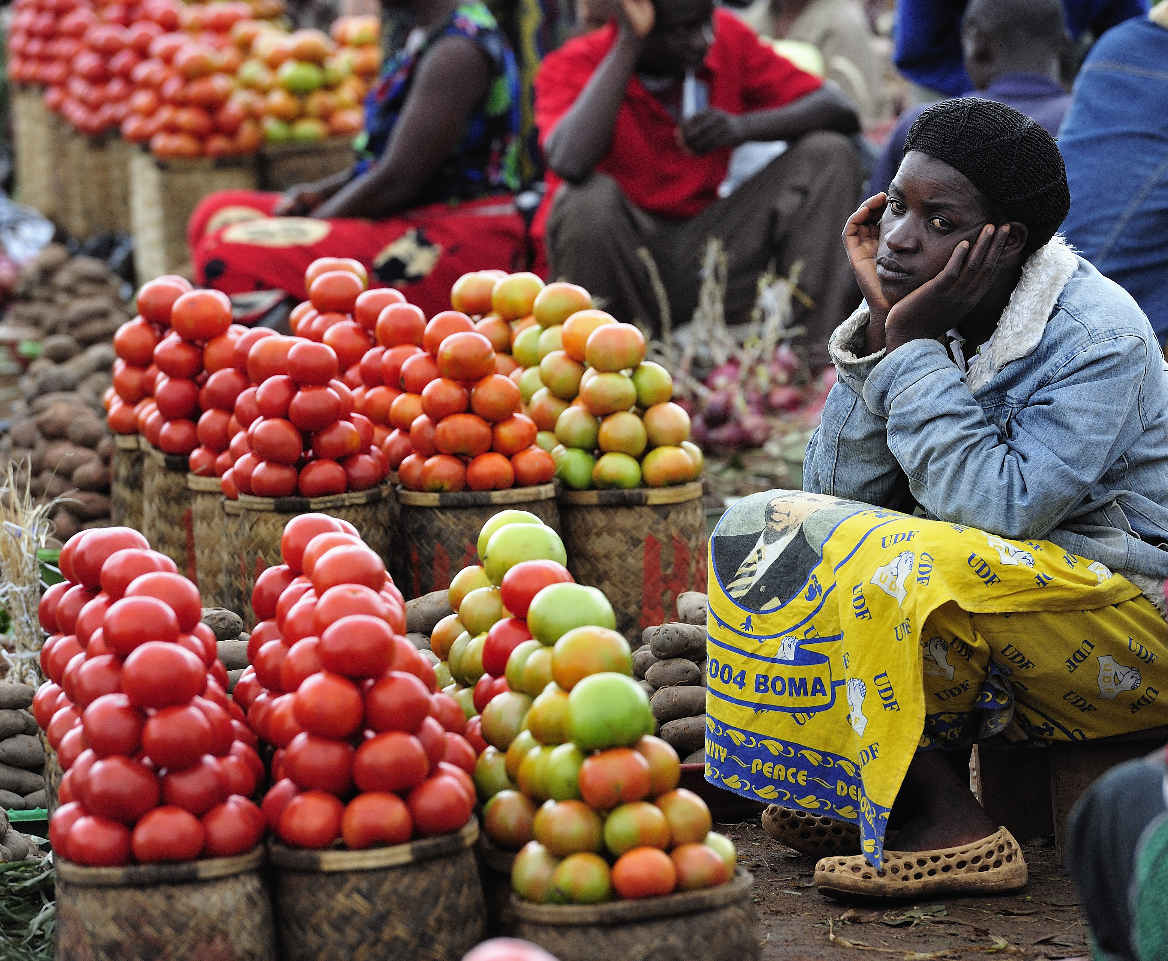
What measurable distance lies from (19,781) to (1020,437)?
216 centimetres

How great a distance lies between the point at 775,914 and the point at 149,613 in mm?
1227

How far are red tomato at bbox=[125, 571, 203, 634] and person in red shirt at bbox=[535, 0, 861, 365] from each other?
13.0 ft

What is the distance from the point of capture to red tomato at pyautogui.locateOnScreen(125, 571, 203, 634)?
7.29 ft

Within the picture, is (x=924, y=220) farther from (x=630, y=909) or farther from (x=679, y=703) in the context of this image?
(x=630, y=909)

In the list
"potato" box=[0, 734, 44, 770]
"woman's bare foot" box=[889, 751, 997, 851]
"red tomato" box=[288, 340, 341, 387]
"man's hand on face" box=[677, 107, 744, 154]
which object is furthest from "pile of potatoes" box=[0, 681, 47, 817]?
"man's hand on face" box=[677, 107, 744, 154]

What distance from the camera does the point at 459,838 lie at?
6.98 ft

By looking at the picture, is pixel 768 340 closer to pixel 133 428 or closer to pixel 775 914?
pixel 133 428

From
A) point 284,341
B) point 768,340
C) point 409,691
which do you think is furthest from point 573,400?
point 768,340

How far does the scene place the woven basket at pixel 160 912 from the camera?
2041 mm

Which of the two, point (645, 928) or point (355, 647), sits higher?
point (355, 647)

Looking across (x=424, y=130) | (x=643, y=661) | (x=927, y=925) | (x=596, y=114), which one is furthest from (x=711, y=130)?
(x=927, y=925)

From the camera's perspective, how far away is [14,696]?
343cm

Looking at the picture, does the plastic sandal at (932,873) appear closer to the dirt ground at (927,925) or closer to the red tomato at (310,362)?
the dirt ground at (927,925)

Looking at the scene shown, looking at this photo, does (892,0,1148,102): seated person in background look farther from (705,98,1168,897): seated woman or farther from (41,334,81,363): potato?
(41,334,81,363): potato
